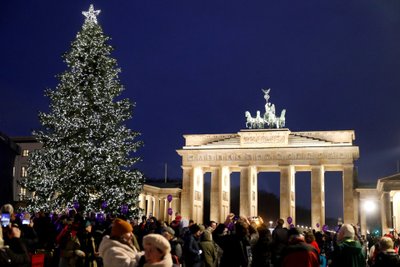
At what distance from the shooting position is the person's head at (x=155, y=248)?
5.68m

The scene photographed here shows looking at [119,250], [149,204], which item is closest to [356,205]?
[149,204]

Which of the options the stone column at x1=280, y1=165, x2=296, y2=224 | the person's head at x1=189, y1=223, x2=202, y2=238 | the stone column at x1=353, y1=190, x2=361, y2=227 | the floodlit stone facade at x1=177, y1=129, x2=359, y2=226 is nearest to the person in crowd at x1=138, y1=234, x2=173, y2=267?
the person's head at x1=189, y1=223, x2=202, y2=238

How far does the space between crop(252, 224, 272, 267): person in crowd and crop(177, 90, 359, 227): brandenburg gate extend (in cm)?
4506

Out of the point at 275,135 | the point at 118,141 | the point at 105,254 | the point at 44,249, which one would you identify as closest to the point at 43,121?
the point at 118,141

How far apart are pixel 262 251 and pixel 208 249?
141 centimetres

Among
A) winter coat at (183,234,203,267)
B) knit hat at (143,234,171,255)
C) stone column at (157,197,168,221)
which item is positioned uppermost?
stone column at (157,197,168,221)

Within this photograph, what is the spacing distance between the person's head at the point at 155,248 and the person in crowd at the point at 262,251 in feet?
21.7

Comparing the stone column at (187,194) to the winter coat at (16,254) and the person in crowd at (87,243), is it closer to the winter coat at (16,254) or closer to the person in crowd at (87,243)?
the person in crowd at (87,243)

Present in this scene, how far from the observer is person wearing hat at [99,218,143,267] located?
595cm

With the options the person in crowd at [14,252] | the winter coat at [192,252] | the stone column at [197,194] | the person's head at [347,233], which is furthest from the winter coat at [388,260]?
the stone column at [197,194]

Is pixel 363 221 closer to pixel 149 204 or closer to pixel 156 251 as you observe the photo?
pixel 149 204

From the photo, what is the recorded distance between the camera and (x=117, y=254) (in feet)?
19.8

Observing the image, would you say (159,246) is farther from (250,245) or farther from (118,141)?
(118,141)

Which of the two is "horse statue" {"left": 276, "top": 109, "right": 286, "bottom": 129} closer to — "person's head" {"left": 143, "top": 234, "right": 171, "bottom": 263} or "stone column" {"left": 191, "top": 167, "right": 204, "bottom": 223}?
"stone column" {"left": 191, "top": 167, "right": 204, "bottom": 223}
